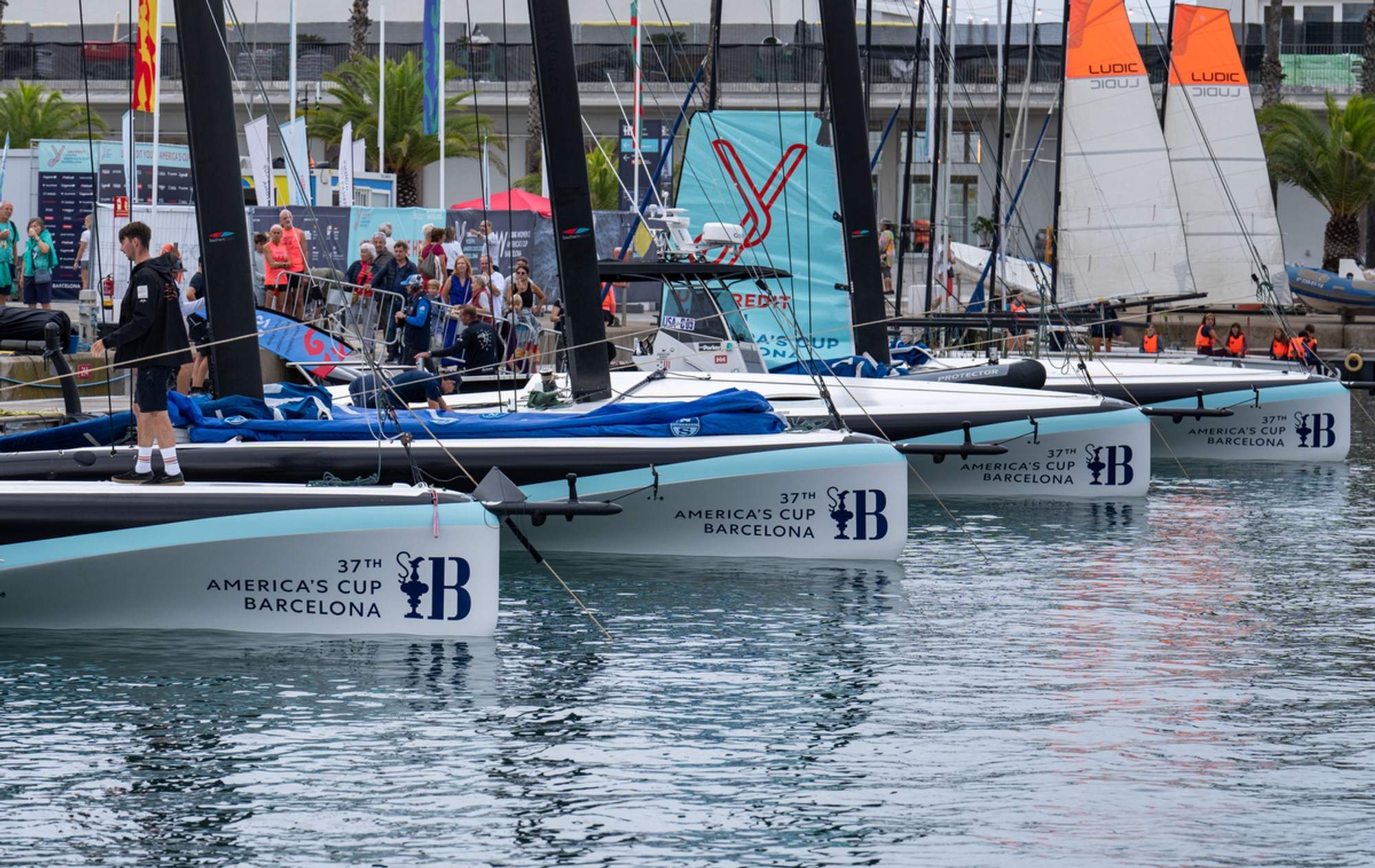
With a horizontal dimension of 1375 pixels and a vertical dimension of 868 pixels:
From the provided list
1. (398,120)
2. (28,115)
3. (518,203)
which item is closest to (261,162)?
(518,203)

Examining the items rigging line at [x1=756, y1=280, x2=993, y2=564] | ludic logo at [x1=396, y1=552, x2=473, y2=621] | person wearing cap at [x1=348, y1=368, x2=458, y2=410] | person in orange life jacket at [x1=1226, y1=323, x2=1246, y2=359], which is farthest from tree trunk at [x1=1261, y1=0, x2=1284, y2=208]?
ludic logo at [x1=396, y1=552, x2=473, y2=621]

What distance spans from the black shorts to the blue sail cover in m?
1.71

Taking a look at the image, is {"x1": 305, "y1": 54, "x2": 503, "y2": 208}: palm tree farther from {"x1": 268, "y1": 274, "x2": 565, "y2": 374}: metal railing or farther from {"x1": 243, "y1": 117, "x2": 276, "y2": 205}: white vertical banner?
{"x1": 268, "y1": 274, "x2": 565, "y2": 374}: metal railing

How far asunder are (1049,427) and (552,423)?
619cm

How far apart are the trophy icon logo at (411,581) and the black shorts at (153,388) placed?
5.69 ft

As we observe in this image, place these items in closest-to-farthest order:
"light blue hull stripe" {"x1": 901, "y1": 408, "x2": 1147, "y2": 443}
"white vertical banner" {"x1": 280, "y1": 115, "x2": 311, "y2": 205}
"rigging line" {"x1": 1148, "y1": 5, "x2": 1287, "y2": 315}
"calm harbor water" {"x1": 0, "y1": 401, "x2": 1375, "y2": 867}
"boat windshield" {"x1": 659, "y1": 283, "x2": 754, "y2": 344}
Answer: "calm harbor water" {"x1": 0, "y1": 401, "x2": 1375, "y2": 867} < "light blue hull stripe" {"x1": 901, "y1": 408, "x2": 1147, "y2": 443} < "boat windshield" {"x1": 659, "y1": 283, "x2": 754, "y2": 344} < "rigging line" {"x1": 1148, "y1": 5, "x2": 1287, "y2": 315} < "white vertical banner" {"x1": 280, "y1": 115, "x2": 311, "y2": 205}

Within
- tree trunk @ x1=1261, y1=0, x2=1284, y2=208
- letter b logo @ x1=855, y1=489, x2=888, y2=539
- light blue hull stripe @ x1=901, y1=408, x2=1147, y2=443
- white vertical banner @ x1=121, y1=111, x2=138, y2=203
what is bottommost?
letter b logo @ x1=855, y1=489, x2=888, y2=539

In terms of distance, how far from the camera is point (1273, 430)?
23.3m

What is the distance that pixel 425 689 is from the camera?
393 inches

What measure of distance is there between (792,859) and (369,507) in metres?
4.17

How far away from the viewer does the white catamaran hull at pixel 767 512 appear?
13.6m

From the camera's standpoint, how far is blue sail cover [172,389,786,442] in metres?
12.9

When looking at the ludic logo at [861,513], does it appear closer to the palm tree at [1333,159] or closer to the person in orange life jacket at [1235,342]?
the person in orange life jacket at [1235,342]

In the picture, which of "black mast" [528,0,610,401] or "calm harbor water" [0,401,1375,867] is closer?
"calm harbor water" [0,401,1375,867]
